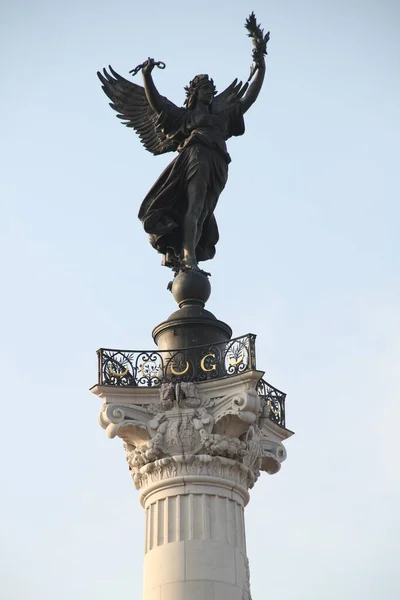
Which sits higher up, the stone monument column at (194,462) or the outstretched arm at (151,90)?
the outstretched arm at (151,90)

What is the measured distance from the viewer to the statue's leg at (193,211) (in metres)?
28.1

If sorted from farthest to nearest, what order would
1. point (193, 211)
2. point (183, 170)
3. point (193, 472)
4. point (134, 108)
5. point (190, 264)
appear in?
point (134, 108)
point (183, 170)
point (193, 211)
point (190, 264)
point (193, 472)

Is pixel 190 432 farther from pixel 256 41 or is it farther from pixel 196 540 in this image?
pixel 256 41

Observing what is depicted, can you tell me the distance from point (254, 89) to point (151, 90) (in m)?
2.64

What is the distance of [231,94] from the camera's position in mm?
29344

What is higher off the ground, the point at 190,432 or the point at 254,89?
the point at 254,89

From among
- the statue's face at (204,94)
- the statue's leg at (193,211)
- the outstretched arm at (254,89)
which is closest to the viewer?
the statue's leg at (193,211)

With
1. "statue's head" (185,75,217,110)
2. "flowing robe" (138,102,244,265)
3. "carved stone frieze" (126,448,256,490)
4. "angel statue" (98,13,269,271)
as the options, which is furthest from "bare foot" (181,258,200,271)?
"carved stone frieze" (126,448,256,490)

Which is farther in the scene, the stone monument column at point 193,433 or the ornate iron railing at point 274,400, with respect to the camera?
the ornate iron railing at point 274,400

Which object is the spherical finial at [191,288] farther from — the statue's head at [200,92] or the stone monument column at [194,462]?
the statue's head at [200,92]

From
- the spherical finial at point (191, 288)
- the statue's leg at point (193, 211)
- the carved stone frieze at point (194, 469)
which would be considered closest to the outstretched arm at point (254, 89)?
the statue's leg at point (193, 211)

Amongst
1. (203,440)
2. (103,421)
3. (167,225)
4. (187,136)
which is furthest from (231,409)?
(187,136)

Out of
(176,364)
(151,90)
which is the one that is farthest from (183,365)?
(151,90)

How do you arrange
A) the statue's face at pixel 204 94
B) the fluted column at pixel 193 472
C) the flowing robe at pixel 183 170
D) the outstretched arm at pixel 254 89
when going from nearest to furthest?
1. the fluted column at pixel 193 472
2. the flowing robe at pixel 183 170
3. the statue's face at pixel 204 94
4. the outstretched arm at pixel 254 89
